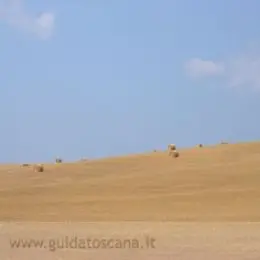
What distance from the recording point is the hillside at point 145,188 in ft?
73.3

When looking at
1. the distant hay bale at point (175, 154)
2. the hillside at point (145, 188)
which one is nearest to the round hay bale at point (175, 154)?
the distant hay bale at point (175, 154)

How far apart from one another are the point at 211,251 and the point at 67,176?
16.3m

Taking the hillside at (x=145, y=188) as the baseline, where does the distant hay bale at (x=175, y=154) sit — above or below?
above

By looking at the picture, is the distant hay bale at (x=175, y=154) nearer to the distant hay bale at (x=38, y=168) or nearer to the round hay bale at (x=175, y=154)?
the round hay bale at (x=175, y=154)

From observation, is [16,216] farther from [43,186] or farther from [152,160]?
[152,160]

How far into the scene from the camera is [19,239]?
15.8 meters

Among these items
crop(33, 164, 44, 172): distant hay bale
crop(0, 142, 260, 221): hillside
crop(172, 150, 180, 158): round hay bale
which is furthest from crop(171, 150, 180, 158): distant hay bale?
crop(33, 164, 44, 172): distant hay bale

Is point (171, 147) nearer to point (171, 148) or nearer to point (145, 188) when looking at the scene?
point (171, 148)

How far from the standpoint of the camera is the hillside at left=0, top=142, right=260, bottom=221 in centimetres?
2233

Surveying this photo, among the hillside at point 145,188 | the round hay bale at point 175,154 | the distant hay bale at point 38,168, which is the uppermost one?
the round hay bale at point 175,154

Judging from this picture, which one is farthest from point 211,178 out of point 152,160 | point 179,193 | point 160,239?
point 160,239

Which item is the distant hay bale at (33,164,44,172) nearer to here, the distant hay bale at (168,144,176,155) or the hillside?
the hillside

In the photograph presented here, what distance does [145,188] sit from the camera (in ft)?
85.7

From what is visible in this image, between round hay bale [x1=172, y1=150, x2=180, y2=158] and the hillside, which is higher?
round hay bale [x1=172, y1=150, x2=180, y2=158]
